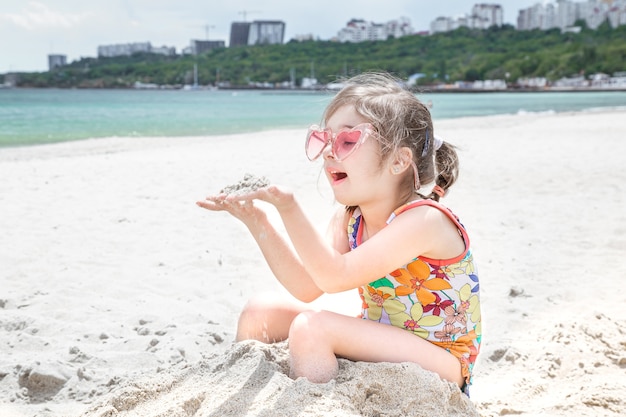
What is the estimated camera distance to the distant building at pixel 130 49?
426 feet

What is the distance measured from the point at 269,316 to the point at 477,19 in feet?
462

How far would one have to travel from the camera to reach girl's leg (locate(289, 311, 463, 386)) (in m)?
1.96

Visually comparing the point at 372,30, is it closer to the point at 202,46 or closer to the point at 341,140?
the point at 202,46

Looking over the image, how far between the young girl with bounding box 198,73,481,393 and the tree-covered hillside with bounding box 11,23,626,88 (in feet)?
269

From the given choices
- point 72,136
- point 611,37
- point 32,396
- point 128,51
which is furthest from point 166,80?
point 32,396

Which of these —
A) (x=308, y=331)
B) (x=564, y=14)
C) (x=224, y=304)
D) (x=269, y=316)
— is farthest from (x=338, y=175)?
(x=564, y=14)

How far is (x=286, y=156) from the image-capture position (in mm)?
10000

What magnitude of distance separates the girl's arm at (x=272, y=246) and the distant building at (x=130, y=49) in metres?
131

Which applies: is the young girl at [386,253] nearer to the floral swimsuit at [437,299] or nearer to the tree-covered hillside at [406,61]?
the floral swimsuit at [437,299]

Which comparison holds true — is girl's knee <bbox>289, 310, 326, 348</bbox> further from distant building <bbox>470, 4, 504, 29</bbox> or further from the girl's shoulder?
distant building <bbox>470, 4, 504, 29</bbox>

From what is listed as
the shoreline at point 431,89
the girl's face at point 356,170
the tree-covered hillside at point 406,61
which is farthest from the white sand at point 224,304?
the tree-covered hillside at point 406,61

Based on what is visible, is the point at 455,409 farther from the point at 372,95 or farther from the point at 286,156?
the point at 286,156

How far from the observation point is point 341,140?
6.66 ft

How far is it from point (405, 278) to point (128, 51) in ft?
468
